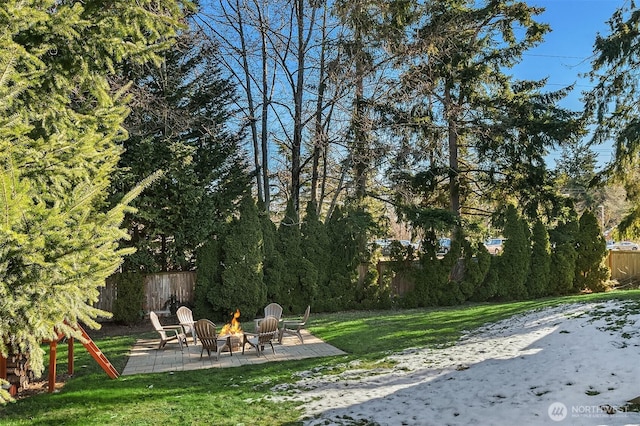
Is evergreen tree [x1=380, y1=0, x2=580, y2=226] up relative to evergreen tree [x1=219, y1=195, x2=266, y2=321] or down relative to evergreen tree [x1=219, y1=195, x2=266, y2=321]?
up

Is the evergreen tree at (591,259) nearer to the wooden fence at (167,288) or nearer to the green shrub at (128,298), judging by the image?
the wooden fence at (167,288)

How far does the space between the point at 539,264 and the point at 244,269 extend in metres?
11.1

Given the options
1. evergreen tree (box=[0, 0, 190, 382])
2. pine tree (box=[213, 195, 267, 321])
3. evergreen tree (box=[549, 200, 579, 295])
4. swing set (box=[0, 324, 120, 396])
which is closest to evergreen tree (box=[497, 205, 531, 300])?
evergreen tree (box=[549, 200, 579, 295])

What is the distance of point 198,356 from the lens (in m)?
9.13

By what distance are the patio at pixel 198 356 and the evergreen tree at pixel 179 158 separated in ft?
15.8

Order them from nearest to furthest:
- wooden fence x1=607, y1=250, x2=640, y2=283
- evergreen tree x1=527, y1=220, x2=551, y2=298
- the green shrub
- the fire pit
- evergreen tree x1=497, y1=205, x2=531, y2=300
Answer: the fire pit, the green shrub, evergreen tree x1=497, y1=205, x2=531, y2=300, evergreen tree x1=527, y1=220, x2=551, y2=298, wooden fence x1=607, y1=250, x2=640, y2=283

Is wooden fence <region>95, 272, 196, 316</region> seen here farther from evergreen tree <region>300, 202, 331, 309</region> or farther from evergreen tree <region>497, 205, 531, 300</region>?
evergreen tree <region>497, 205, 531, 300</region>

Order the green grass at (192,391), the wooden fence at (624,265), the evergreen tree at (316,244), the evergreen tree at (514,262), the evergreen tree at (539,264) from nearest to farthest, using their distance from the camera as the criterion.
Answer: the green grass at (192,391)
the evergreen tree at (316,244)
the evergreen tree at (514,262)
the evergreen tree at (539,264)
the wooden fence at (624,265)

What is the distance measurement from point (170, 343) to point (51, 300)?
7420 mm

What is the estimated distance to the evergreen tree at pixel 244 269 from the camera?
14.3 meters

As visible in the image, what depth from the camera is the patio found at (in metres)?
8.30

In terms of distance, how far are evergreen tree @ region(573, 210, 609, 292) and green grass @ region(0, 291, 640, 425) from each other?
9.90m

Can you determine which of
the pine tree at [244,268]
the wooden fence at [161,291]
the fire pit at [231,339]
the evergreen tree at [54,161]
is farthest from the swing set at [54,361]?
the wooden fence at [161,291]

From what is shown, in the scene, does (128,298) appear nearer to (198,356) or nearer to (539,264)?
(198,356)
